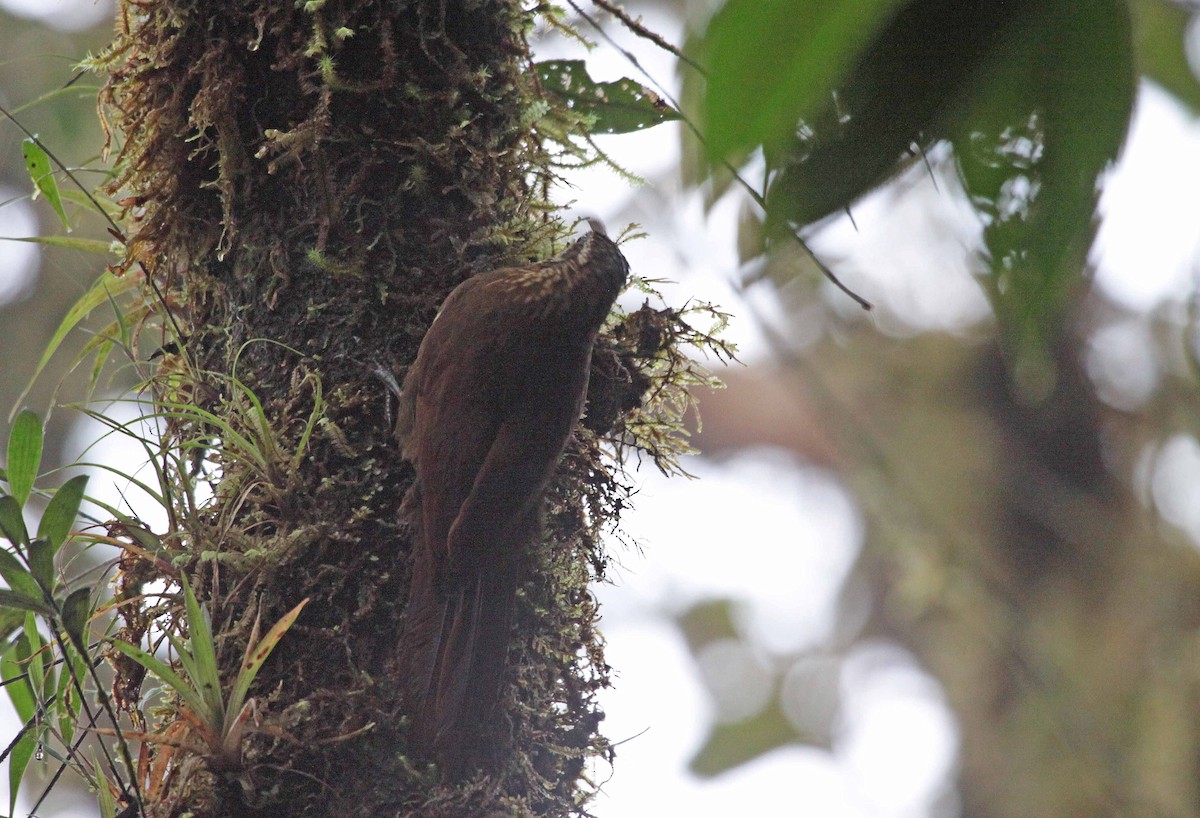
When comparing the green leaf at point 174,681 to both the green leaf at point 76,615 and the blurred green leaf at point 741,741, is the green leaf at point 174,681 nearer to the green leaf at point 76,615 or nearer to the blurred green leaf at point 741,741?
the green leaf at point 76,615

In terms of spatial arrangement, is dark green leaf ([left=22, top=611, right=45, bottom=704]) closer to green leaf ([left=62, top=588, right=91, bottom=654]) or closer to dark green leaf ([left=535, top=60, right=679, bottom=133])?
green leaf ([left=62, top=588, right=91, bottom=654])

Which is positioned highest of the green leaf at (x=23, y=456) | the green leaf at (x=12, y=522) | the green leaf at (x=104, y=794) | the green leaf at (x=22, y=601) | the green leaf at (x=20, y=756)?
the green leaf at (x=23, y=456)

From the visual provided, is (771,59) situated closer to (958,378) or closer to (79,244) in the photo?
(79,244)

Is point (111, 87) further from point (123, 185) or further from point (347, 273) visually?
point (347, 273)

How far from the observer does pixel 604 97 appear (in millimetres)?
1970

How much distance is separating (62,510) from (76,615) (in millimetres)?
147

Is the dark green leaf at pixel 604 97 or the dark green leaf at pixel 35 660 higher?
the dark green leaf at pixel 604 97

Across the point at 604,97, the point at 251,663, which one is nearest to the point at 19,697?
the point at 251,663

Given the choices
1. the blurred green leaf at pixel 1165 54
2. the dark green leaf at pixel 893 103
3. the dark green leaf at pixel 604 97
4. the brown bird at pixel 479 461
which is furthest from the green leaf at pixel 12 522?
the blurred green leaf at pixel 1165 54

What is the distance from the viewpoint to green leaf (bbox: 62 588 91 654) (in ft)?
4.53

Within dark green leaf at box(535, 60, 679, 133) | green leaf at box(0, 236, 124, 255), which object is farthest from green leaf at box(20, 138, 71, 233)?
dark green leaf at box(535, 60, 679, 133)

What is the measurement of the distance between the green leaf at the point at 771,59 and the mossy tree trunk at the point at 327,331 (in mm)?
1279

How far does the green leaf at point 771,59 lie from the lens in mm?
374

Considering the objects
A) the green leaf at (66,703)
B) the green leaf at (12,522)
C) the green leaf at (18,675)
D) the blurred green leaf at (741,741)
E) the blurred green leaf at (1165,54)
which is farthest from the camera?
Result: the blurred green leaf at (741,741)
